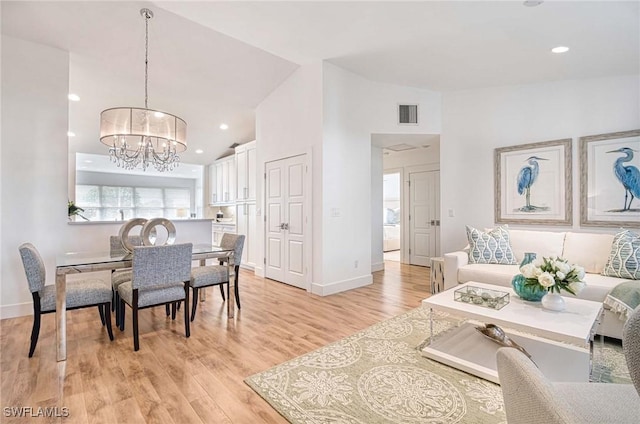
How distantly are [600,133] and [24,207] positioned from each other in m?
6.91

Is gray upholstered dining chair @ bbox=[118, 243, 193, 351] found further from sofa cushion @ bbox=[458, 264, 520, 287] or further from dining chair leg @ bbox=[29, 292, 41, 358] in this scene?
sofa cushion @ bbox=[458, 264, 520, 287]

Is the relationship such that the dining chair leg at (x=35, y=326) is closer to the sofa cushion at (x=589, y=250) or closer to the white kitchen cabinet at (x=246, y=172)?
the white kitchen cabinet at (x=246, y=172)

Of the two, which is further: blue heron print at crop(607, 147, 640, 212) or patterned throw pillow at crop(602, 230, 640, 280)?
blue heron print at crop(607, 147, 640, 212)

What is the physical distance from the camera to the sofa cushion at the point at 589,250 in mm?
3271

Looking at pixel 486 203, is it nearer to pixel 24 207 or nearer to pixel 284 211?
pixel 284 211

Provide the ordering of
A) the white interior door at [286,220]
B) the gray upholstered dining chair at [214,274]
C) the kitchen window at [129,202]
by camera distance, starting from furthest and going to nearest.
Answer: the kitchen window at [129,202] < the white interior door at [286,220] < the gray upholstered dining chair at [214,274]

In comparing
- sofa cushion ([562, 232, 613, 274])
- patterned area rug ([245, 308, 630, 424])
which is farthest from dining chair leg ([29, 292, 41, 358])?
sofa cushion ([562, 232, 613, 274])

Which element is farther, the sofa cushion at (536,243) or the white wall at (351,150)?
the white wall at (351,150)

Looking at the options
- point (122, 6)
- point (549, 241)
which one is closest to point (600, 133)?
point (549, 241)

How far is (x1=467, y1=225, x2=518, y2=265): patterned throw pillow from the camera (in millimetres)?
3752

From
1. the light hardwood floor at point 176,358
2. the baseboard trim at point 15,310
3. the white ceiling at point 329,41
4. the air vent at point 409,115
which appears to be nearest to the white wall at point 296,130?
the white ceiling at point 329,41

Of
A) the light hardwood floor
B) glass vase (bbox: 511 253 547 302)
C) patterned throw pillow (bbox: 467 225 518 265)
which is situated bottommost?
the light hardwood floor

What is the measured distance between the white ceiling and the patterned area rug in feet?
9.93

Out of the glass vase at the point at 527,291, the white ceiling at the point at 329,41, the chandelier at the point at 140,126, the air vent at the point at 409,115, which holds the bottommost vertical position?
the glass vase at the point at 527,291
